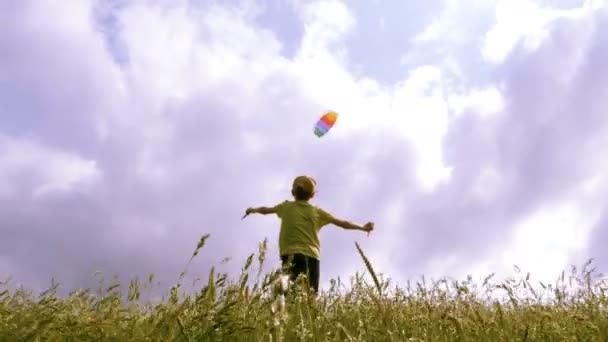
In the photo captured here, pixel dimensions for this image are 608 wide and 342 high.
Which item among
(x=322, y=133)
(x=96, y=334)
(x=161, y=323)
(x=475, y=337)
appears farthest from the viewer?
(x=322, y=133)

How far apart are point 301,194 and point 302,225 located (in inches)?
22.3

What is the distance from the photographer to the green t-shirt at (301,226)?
345 inches

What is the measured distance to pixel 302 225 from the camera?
8.86m

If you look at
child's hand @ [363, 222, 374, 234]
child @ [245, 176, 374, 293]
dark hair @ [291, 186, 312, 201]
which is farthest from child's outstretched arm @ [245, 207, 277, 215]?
child's hand @ [363, 222, 374, 234]

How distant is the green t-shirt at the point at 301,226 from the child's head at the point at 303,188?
4.8 inches

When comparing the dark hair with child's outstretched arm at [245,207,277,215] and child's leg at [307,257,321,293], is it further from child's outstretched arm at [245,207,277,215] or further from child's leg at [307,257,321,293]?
child's leg at [307,257,321,293]

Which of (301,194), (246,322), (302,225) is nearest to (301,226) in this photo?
(302,225)

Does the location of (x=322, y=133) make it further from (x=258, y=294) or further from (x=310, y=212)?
(x=258, y=294)

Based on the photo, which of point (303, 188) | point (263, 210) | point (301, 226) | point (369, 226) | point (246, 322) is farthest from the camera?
point (303, 188)

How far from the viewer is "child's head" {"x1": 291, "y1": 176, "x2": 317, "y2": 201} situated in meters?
9.19

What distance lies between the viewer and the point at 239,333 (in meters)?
2.26

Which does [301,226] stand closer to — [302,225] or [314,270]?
[302,225]

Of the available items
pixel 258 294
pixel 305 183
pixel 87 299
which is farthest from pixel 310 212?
pixel 258 294

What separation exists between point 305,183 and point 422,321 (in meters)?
6.29
